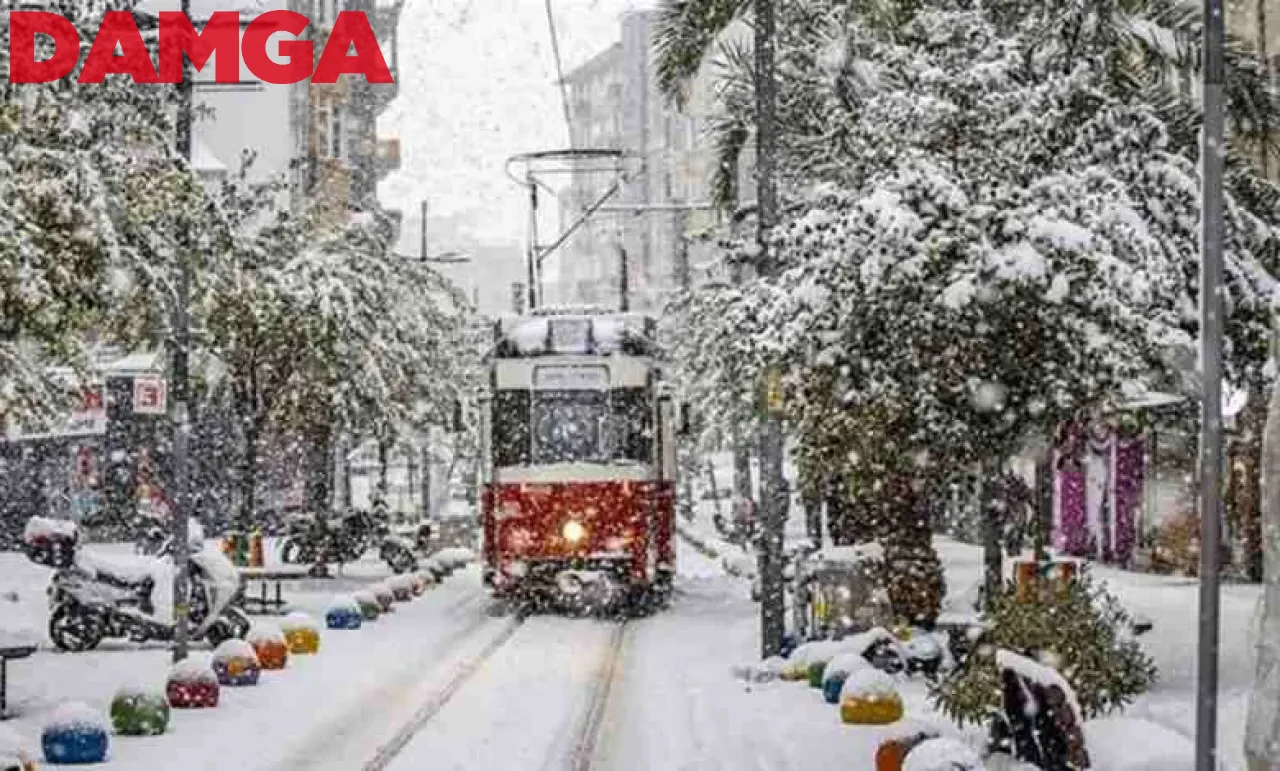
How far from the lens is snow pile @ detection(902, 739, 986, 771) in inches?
524

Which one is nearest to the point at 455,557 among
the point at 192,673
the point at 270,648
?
the point at 270,648

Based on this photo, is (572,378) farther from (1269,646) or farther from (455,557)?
(1269,646)

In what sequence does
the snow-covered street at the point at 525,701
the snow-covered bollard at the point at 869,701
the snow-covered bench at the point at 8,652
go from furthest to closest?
the snow-covered bench at the point at 8,652
the snow-covered bollard at the point at 869,701
the snow-covered street at the point at 525,701

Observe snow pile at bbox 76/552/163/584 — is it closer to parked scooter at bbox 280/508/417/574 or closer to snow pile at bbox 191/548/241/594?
snow pile at bbox 191/548/241/594

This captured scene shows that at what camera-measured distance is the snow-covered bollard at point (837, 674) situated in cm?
1986

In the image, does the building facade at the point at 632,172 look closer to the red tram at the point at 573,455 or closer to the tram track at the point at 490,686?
the red tram at the point at 573,455

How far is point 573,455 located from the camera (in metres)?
31.2

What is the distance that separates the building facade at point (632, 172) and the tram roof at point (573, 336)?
80141mm

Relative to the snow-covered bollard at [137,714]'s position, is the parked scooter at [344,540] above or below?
below

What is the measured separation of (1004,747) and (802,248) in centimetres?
780

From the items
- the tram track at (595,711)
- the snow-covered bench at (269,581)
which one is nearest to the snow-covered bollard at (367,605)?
the snow-covered bench at (269,581)

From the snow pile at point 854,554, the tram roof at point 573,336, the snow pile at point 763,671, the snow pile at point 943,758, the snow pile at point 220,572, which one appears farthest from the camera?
the tram roof at point 573,336

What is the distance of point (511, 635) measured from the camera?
95.6ft

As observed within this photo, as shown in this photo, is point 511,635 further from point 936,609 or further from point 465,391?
point 465,391
